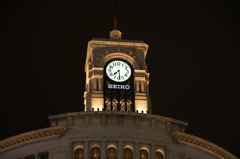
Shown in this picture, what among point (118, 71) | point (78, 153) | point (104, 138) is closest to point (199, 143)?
point (104, 138)

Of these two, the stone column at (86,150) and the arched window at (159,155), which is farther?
the arched window at (159,155)

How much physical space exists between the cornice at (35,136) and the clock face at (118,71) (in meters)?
17.0

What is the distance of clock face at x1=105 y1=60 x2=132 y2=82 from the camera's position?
98.1 m

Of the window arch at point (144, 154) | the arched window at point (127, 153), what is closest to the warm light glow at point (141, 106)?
the window arch at point (144, 154)

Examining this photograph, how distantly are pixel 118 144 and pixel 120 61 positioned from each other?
20.0 metres

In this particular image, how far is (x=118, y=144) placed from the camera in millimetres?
82875

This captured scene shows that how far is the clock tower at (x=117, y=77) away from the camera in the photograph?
95.9m

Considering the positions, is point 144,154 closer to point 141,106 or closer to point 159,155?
point 159,155

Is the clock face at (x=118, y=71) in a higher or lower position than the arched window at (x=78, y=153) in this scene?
higher

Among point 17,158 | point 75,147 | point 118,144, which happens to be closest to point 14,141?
point 17,158

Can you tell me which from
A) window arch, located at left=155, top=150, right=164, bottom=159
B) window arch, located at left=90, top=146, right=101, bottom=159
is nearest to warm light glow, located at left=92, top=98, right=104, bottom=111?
window arch, located at left=90, top=146, right=101, bottom=159

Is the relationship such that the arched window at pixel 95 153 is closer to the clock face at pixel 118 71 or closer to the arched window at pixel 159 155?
the arched window at pixel 159 155

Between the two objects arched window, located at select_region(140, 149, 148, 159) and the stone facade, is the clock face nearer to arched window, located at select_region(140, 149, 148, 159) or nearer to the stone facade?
the stone facade

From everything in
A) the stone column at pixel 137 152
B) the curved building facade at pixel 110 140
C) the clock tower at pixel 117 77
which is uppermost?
the clock tower at pixel 117 77
